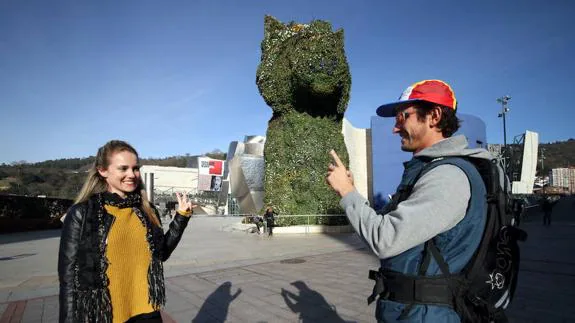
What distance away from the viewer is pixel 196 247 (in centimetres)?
1186

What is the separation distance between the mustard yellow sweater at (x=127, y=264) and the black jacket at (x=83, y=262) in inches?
2.0

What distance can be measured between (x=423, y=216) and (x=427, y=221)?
1.2 inches

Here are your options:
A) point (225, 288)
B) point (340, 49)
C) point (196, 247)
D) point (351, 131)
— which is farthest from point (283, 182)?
point (351, 131)

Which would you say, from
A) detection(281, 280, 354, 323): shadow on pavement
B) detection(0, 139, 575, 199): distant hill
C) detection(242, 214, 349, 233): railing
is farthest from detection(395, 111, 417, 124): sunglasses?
detection(0, 139, 575, 199): distant hill


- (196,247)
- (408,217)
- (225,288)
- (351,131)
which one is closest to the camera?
(408,217)

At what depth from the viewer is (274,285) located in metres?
6.36

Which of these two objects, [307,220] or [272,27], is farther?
[272,27]

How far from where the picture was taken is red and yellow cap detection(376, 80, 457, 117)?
1779 millimetres

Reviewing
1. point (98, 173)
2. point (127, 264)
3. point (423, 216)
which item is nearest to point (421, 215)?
point (423, 216)

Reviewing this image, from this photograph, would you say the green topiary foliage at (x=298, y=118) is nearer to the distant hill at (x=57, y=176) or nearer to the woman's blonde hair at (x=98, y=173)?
the woman's blonde hair at (x=98, y=173)

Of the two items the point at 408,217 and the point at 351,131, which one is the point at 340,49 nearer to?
the point at 351,131

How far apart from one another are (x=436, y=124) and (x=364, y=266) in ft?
22.1

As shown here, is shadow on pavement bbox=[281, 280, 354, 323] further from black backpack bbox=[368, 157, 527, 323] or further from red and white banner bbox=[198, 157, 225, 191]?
red and white banner bbox=[198, 157, 225, 191]

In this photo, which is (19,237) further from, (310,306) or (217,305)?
(310,306)
